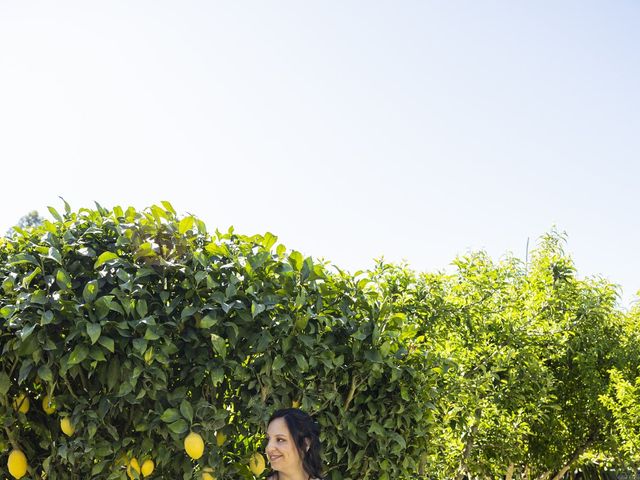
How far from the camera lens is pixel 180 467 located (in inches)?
116

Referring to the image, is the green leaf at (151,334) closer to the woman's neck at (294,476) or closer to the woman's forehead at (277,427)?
the woman's forehead at (277,427)

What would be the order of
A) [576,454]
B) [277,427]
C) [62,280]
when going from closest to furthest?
[62,280], [277,427], [576,454]

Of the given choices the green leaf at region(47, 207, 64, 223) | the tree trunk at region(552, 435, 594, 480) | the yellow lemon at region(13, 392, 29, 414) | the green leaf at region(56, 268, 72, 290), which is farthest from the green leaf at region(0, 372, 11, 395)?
the tree trunk at region(552, 435, 594, 480)

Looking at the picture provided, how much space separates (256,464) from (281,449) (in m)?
0.16

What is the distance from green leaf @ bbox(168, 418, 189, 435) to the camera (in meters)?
2.77

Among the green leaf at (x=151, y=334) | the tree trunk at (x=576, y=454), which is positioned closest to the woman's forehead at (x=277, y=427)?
the green leaf at (x=151, y=334)

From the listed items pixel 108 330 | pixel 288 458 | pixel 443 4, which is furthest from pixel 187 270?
pixel 443 4

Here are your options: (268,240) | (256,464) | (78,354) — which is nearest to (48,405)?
(78,354)

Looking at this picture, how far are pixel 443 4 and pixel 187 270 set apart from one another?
17.8 feet

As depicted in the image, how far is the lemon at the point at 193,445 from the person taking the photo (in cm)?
278

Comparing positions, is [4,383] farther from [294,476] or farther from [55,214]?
[294,476]

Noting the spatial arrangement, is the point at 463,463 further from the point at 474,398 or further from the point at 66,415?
the point at 66,415

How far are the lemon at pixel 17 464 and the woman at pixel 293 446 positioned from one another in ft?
3.08

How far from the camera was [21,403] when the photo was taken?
2984 mm
